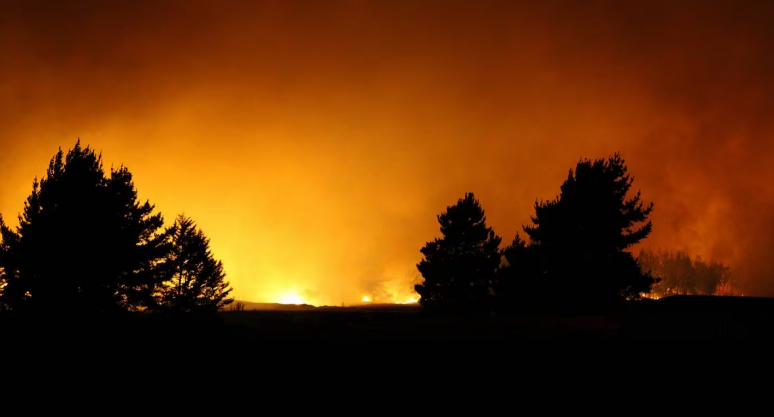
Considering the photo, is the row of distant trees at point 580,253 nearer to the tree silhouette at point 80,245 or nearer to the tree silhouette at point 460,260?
the tree silhouette at point 460,260

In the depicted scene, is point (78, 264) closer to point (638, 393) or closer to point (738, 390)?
point (638, 393)

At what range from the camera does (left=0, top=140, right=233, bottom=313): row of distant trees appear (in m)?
19.8

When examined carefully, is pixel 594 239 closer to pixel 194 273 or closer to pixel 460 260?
pixel 460 260

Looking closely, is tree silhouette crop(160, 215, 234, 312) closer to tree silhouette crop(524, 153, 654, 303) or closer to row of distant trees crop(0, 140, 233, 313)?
row of distant trees crop(0, 140, 233, 313)

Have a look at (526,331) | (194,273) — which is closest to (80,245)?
(194,273)

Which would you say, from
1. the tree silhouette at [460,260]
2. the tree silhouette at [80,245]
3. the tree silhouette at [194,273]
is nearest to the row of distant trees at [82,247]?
the tree silhouette at [80,245]

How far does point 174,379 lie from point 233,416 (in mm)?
3861

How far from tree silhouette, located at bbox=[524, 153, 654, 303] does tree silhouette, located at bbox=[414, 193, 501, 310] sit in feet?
23.3

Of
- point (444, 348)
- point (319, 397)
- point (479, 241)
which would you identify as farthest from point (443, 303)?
point (319, 397)

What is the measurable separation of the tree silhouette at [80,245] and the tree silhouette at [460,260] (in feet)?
91.4

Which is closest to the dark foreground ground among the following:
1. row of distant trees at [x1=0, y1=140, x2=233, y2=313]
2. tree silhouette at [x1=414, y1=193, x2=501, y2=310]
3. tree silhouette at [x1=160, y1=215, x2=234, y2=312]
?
row of distant trees at [x1=0, y1=140, x2=233, y2=313]

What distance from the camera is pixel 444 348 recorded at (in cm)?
1820

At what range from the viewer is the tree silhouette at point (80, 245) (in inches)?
780

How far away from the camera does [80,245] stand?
68.9 feet
